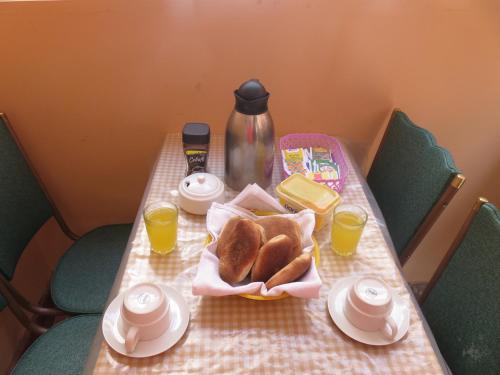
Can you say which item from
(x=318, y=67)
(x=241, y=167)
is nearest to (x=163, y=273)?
(x=241, y=167)

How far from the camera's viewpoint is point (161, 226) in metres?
0.82

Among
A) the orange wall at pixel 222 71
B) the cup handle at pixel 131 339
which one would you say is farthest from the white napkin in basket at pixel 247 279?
the orange wall at pixel 222 71

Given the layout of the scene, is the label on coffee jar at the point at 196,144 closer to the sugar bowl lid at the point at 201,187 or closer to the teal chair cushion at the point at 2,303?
the sugar bowl lid at the point at 201,187

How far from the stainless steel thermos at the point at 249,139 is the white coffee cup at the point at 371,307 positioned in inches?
16.4

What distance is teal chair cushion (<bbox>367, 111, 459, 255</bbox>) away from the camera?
3.39ft

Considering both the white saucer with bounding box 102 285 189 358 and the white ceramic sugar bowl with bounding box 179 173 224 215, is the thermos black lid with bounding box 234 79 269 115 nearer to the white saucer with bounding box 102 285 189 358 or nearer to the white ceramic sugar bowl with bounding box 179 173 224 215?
the white ceramic sugar bowl with bounding box 179 173 224 215

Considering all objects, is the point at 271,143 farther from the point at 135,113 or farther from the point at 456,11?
the point at 456,11

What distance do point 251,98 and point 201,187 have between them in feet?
0.83

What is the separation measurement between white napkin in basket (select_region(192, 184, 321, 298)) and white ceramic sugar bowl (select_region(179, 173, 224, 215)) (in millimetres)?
72

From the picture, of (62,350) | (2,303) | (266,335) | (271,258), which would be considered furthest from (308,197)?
(2,303)

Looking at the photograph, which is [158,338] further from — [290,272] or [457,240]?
[457,240]

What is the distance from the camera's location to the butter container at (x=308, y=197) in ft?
2.96

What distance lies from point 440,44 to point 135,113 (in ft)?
3.36

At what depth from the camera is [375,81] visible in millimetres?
1264
